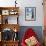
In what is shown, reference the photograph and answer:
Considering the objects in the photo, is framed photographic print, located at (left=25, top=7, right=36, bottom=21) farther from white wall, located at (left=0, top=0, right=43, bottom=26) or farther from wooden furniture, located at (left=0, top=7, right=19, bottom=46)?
wooden furniture, located at (left=0, top=7, right=19, bottom=46)

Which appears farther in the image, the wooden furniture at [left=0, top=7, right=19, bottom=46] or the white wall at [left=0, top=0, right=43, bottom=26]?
the white wall at [left=0, top=0, right=43, bottom=26]

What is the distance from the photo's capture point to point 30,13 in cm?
602

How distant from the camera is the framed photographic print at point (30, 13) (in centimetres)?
600

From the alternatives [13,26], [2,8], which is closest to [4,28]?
[13,26]

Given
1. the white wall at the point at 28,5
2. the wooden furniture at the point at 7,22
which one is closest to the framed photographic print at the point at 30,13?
the white wall at the point at 28,5

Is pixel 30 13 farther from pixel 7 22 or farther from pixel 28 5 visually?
pixel 7 22

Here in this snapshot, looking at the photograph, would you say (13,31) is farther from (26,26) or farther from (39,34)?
(39,34)

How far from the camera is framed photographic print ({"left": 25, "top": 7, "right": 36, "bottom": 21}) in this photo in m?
6.00

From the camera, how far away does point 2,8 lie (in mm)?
5957

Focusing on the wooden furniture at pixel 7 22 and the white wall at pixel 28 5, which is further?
the white wall at pixel 28 5

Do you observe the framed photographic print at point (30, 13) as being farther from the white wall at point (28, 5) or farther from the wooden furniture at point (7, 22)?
the wooden furniture at point (7, 22)

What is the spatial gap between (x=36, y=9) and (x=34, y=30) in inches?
30.6

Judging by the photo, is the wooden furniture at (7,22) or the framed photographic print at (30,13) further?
the framed photographic print at (30,13)

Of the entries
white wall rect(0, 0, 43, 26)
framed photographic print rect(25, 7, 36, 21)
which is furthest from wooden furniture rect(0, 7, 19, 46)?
framed photographic print rect(25, 7, 36, 21)
